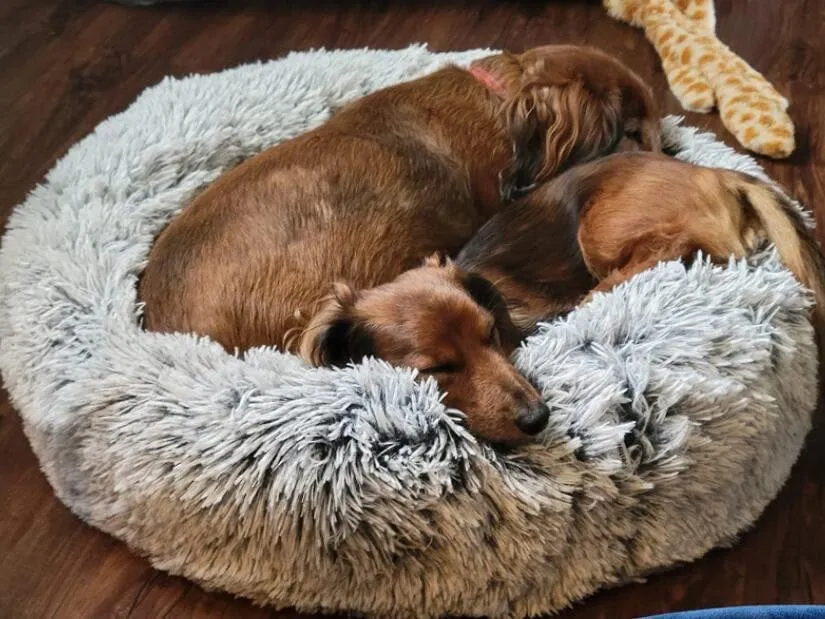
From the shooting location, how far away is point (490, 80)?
2.29 metres

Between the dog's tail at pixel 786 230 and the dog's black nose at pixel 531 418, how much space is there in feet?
Result: 2.02

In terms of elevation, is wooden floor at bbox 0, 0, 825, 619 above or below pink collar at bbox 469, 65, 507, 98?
below

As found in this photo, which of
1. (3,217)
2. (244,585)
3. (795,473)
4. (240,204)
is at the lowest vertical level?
(795,473)

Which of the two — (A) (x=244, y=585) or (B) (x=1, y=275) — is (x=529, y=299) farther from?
(B) (x=1, y=275)

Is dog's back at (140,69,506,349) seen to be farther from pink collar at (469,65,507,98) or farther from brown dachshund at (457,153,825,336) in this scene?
brown dachshund at (457,153,825,336)

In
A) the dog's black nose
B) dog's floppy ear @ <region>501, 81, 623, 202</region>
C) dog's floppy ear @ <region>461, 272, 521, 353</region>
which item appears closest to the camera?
the dog's black nose

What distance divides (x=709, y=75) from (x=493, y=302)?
1445 mm

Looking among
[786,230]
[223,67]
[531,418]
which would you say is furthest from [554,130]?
[223,67]

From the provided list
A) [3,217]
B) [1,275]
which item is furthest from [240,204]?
[3,217]

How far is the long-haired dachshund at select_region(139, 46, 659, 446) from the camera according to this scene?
1.84 meters

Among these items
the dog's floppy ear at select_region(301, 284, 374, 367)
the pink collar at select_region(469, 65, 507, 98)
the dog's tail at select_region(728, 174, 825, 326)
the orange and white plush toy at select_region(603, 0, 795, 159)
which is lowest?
the orange and white plush toy at select_region(603, 0, 795, 159)

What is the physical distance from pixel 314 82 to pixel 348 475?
1311 millimetres

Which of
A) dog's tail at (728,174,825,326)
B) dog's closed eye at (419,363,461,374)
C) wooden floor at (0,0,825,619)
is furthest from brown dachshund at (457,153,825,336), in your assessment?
wooden floor at (0,0,825,619)

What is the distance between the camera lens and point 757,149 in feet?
8.71
